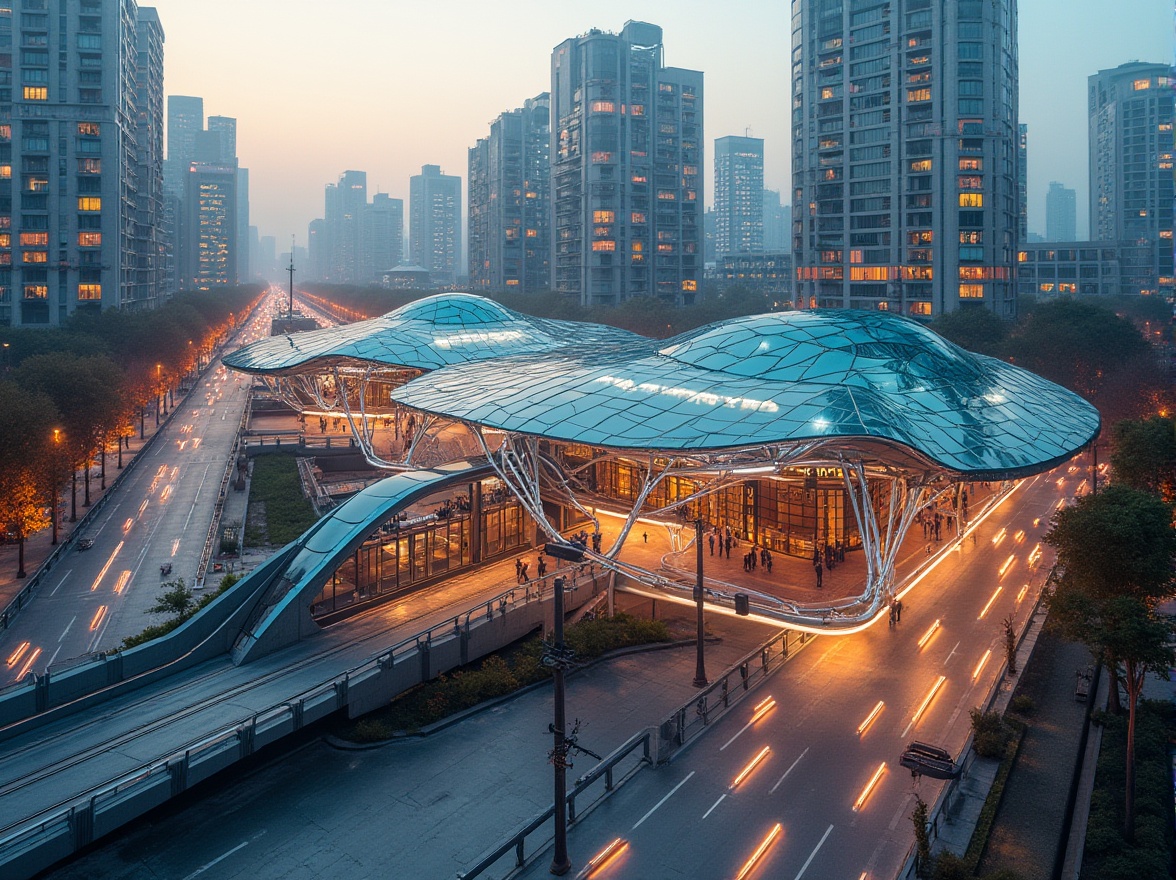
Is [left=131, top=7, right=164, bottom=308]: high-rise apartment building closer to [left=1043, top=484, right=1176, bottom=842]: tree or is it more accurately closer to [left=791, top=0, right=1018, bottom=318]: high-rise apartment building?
[left=791, top=0, right=1018, bottom=318]: high-rise apartment building

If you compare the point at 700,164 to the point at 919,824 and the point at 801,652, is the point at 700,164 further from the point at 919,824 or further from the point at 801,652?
the point at 919,824

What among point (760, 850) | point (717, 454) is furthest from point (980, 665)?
point (760, 850)

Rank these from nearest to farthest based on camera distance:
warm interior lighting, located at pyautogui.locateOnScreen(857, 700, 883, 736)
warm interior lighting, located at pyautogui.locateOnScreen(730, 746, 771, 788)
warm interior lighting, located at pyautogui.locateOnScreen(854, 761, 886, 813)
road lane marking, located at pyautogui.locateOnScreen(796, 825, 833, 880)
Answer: road lane marking, located at pyautogui.locateOnScreen(796, 825, 833, 880)
warm interior lighting, located at pyautogui.locateOnScreen(854, 761, 886, 813)
warm interior lighting, located at pyautogui.locateOnScreen(730, 746, 771, 788)
warm interior lighting, located at pyautogui.locateOnScreen(857, 700, 883, 736)

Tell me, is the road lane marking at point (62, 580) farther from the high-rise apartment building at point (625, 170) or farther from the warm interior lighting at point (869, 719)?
the high-rise apartment building at point (625, 170)

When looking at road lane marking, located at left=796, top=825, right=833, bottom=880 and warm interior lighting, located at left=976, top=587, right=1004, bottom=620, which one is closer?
road lane marking, located at left=796, top=825, right=833, bottom=880

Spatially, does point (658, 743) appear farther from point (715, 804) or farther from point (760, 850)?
point (760, 850)

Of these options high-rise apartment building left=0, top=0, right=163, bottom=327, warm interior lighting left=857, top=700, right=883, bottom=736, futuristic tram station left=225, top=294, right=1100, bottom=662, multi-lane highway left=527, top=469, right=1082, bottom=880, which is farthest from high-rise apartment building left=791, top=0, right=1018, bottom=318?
high-rise apartment building left=0, top=0, right=163, bottom=327
